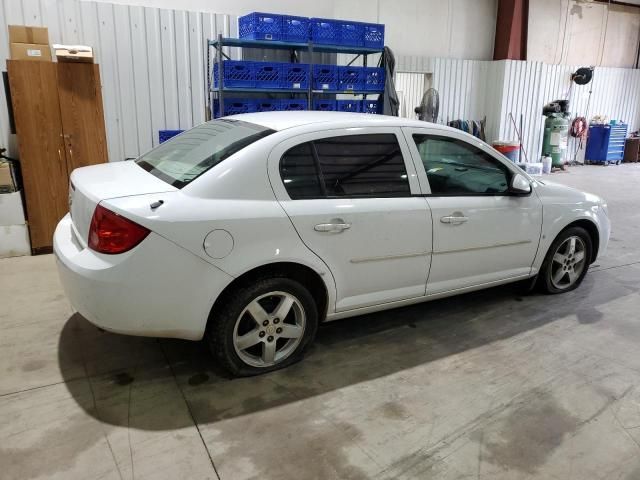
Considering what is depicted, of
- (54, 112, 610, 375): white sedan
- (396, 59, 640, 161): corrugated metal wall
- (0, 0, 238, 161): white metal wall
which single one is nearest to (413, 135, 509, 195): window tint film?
(54, 112, 610, 375): white sedan

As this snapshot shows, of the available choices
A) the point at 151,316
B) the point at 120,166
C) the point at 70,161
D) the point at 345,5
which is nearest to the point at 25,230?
the point at 70,161

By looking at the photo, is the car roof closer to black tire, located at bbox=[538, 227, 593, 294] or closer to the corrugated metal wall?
black tire, located at bbox=[538, 227, 593, 294]

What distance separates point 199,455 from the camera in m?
2.27

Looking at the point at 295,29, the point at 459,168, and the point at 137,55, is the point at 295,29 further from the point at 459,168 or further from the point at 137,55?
the point at 459,168

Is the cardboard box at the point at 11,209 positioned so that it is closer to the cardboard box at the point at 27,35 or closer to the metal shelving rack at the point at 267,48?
the cardboard box at the point at 27,35

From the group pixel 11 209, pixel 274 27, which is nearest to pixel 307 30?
pixel 274 27

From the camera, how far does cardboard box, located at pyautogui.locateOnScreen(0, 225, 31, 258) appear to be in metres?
4.96

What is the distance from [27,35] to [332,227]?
161 inches

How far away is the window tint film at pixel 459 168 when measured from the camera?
130 inches

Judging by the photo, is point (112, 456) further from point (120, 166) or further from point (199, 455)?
point (120, 166)

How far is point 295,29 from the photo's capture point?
6496 millimetres

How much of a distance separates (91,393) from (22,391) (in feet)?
1.19

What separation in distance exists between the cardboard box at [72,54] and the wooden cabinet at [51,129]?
0.17 ft

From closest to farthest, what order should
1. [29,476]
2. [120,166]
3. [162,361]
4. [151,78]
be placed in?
[29,476] → [162,361] → [120,166] → [151,78]
